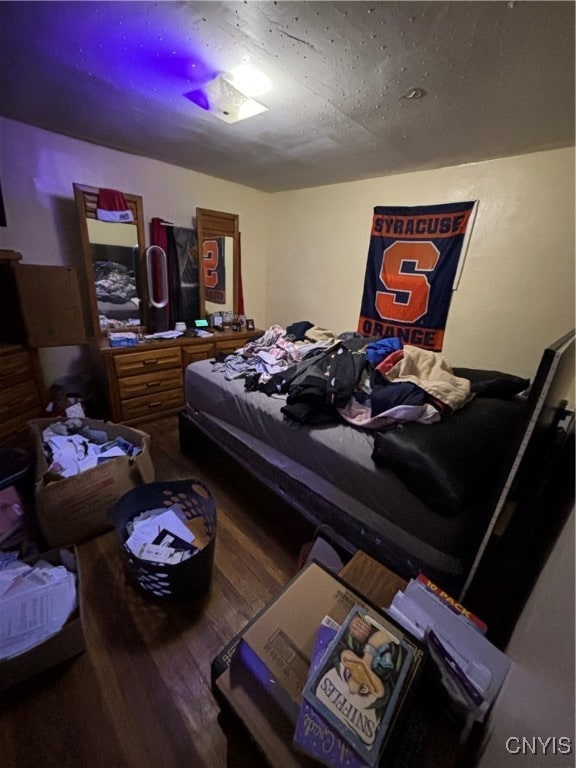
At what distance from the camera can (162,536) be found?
4.67ft

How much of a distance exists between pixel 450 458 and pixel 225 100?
2019mm

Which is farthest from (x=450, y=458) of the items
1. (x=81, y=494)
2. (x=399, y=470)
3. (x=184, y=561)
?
(x=81, y=494)

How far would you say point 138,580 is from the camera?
127 cm

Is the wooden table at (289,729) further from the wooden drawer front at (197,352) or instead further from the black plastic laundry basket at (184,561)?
the wooden drawer front at (197,352)

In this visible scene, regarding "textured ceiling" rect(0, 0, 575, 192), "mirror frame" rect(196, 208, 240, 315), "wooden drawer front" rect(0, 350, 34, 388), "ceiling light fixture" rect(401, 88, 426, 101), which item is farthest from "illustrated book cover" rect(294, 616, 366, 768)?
"mirror frame" rect(196, 208, 240, 315)

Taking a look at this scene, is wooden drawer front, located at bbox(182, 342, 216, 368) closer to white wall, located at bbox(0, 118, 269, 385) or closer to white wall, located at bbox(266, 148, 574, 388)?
white wall, located at bbox(0, 118, 269, 385)

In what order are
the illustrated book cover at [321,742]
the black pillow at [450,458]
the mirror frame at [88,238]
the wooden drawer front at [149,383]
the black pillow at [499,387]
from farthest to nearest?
the wooden drawer front at [149,383]
the mirror frame at [88,238]
the black pillow at [499,387]
the black pillow at [450,458]
the illustrated book cover at [321,742]

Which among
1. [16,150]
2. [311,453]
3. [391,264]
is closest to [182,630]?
[311,453]

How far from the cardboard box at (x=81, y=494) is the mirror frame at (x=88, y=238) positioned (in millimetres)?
1279

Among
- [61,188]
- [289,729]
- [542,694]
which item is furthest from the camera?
[61,188]

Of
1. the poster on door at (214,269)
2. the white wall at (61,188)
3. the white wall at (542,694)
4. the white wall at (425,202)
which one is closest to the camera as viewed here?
the white wall at (542,694)

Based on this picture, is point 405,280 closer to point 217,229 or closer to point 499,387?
point 499,387

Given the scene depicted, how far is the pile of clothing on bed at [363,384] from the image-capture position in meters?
1.37

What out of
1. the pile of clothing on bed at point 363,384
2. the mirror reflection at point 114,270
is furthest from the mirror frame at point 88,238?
the pile of clothing on bed at point 363,384
